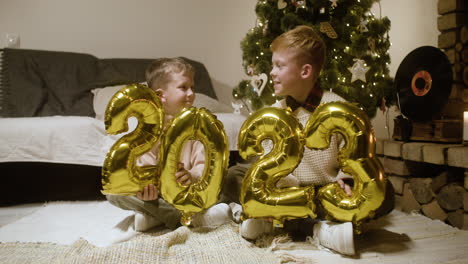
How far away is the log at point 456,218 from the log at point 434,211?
0.02 meters

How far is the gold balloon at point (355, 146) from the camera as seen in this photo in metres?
0.88

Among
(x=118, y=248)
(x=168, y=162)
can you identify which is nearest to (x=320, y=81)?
(x=168, y=162)

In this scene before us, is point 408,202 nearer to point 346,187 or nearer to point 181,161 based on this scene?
point 346,187

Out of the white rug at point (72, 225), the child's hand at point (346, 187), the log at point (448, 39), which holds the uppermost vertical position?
the log at point (448, 39)

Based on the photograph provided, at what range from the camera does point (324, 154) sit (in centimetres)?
119

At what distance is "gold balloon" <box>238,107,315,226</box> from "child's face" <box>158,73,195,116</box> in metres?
0.38

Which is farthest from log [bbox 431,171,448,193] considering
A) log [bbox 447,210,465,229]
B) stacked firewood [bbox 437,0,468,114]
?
stacked firewood [bbox 437,0,468,114]

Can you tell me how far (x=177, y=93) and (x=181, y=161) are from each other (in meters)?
0.23

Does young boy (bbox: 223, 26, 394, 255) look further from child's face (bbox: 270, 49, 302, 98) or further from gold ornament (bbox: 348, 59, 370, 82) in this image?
gold ornament (bbox: 348, 59, 370, 82)

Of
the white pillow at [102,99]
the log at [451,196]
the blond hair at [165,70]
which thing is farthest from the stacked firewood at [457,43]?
the white pillow at [102,99]

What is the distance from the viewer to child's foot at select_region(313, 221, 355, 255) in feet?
3.16

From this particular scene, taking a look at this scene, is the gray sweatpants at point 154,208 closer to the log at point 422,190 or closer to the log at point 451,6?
the log at point 422,190

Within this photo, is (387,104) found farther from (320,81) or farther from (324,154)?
(324,154)

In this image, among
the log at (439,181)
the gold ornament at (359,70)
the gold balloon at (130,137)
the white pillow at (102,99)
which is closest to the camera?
the gold balloon at (130,137)
